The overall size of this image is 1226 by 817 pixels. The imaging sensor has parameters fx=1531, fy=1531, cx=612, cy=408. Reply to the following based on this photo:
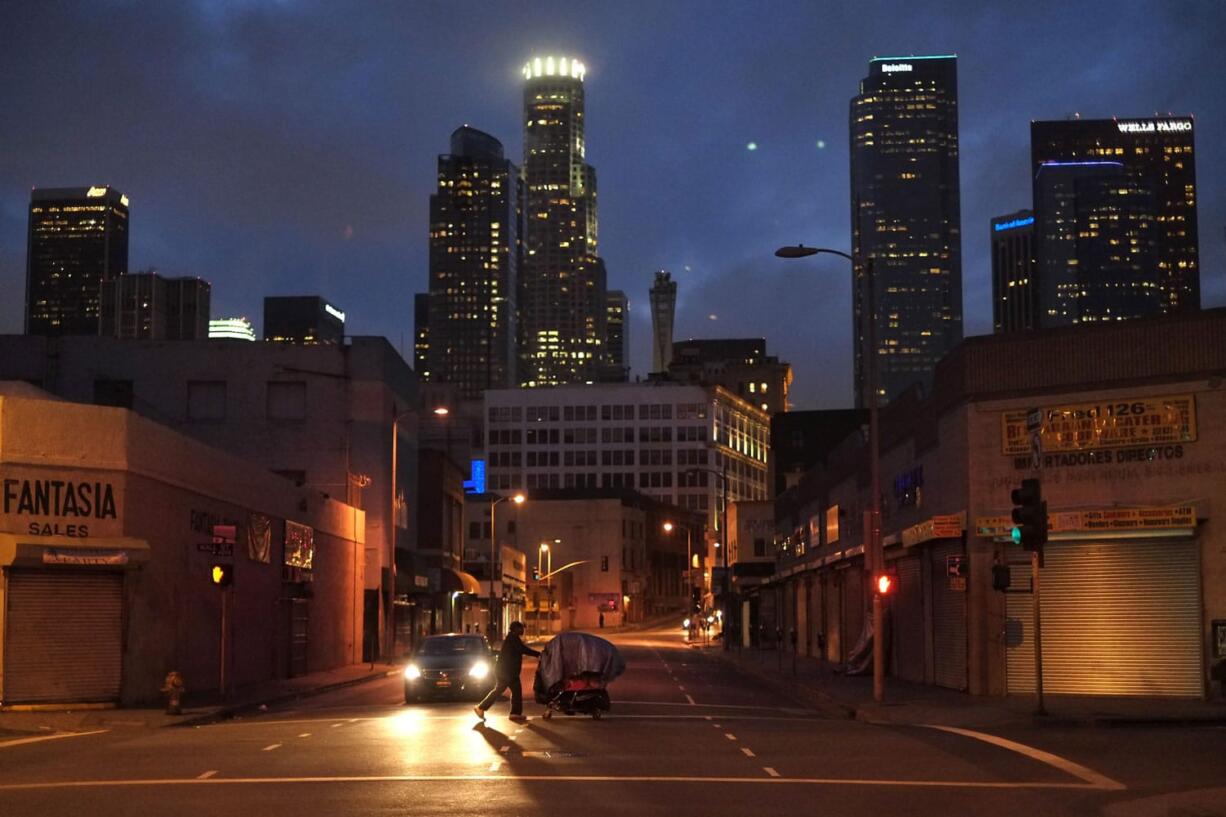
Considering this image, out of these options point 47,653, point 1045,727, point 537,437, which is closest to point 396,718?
point 47,653

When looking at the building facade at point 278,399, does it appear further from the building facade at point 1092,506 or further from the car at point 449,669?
the building facade at point 1092,506

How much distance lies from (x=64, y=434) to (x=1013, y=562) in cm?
1972

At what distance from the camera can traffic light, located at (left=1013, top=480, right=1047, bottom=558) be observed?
25.8 metres

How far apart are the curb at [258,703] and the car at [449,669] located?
3.27 m

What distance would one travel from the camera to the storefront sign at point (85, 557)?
94.1 ft

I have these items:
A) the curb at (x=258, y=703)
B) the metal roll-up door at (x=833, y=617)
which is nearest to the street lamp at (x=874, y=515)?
the curb at (x=258, y=703)

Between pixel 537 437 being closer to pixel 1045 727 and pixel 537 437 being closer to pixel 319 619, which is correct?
pixel 319 619

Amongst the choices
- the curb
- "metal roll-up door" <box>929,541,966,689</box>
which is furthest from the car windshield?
"metal roll-up door" <box>929,541,966,689</box>

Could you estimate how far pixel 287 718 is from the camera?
28422mm

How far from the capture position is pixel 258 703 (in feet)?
110

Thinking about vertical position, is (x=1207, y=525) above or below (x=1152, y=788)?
above

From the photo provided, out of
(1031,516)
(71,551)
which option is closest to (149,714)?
(71,551)

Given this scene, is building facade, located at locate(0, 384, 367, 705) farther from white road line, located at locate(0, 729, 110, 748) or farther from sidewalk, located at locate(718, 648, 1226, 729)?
sidewalk, located at locate(718, 648, 1226, 729)

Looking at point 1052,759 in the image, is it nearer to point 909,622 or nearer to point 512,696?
point 512,696
